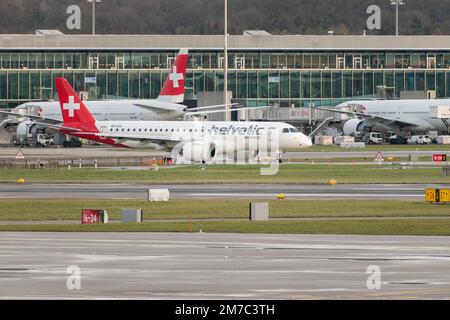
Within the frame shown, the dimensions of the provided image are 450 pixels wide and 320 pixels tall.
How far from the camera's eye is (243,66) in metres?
178

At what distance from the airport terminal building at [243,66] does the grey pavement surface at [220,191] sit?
310 ft

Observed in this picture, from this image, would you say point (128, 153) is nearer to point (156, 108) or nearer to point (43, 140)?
point (156, 108)

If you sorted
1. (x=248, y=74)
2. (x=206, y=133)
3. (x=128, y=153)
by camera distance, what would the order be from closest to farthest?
(x=206, y=133), (x=128, y=153), (x=248, y=74)

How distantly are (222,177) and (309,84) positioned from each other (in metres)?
92.8

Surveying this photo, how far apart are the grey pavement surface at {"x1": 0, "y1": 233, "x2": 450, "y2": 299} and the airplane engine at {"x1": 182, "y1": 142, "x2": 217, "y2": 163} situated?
59.0 metres

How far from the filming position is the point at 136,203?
63969 millimetres

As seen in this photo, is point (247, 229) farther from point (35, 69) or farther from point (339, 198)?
point (35, 69)

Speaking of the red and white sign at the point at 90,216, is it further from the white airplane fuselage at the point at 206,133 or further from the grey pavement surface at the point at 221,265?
the white airplane fuselage at the point at 206,133

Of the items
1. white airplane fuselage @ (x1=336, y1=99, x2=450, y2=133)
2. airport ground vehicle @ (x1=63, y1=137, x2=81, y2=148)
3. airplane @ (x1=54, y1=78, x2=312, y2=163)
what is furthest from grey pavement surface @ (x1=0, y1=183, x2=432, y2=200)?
white airplane fuselage @ (x1=336, y1=99, x2=450, y2=133)

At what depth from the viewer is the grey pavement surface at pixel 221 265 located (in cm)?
2998

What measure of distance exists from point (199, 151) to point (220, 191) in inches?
1280

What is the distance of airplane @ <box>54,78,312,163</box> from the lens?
352ft

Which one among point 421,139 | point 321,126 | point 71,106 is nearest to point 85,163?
point 71,106

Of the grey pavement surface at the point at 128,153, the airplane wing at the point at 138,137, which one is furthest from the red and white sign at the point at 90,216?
the grey pavement surface at the point at 128,153
